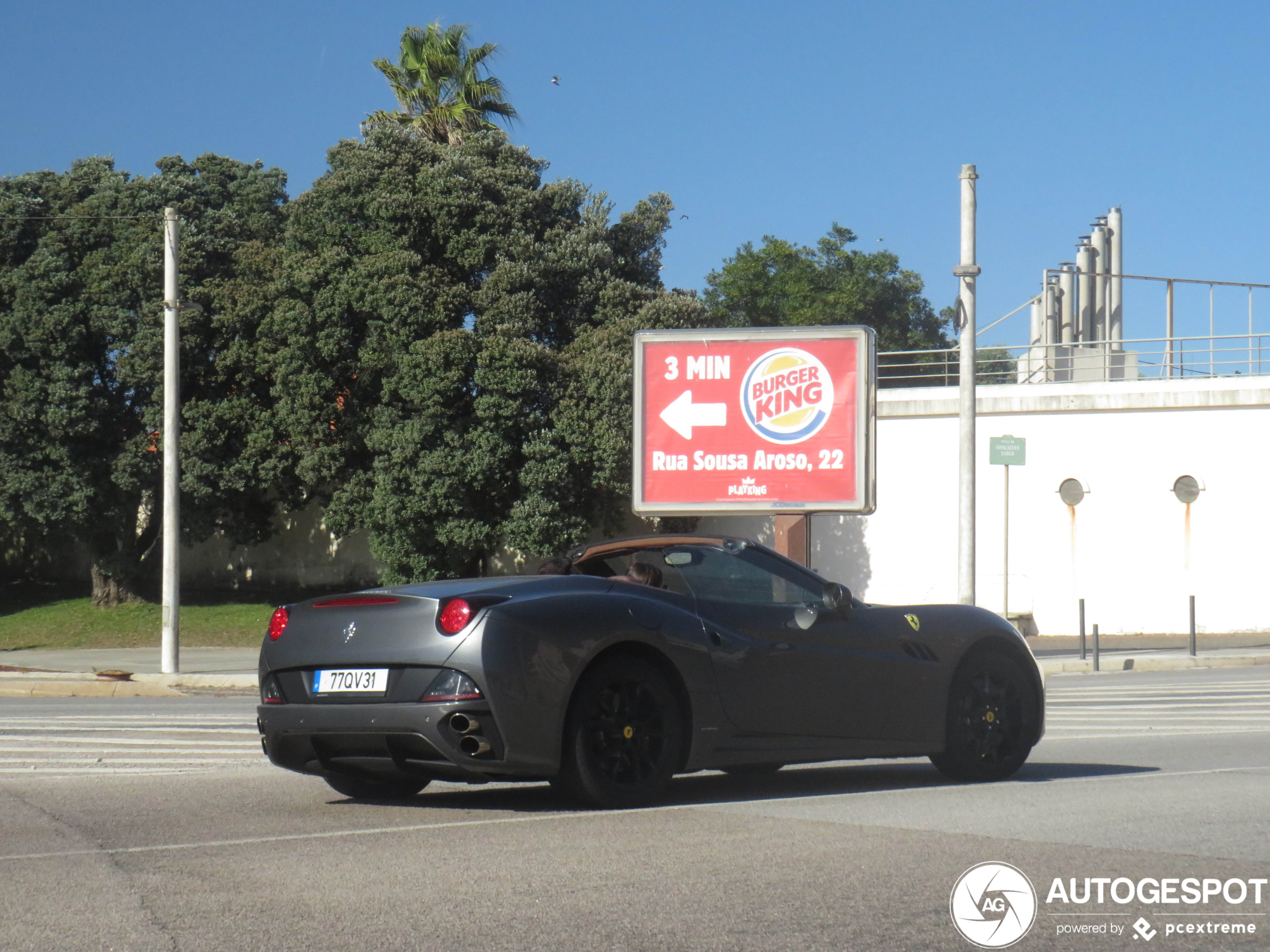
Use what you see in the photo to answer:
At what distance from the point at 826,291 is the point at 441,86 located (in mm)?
28584

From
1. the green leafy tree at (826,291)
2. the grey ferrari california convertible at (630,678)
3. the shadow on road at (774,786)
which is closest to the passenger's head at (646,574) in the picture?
the grey ferrari california convertible at (630,678)

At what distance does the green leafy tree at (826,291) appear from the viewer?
61.4 meters

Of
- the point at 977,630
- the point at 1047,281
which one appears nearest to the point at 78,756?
the point at 977,630

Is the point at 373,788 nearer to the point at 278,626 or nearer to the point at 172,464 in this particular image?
the point at 278,626

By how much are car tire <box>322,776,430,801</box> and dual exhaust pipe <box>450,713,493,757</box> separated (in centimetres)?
129

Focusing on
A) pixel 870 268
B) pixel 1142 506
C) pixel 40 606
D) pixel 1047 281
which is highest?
pixel 870 268

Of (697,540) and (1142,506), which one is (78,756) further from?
(1142,506)

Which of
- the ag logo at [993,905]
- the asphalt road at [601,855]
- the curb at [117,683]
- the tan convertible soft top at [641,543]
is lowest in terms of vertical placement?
the curb at [117,683]

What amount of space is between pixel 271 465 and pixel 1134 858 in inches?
1115

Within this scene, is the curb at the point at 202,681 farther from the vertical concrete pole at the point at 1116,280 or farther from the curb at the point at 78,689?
the vertical concrete pole at the point at 1116,280

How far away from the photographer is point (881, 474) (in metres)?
31.7

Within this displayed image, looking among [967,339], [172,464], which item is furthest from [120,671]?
[967,339]

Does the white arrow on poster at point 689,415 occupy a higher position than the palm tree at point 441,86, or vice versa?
the palm tree at point 441,86

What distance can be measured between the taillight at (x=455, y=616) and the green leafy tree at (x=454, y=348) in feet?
77.7
